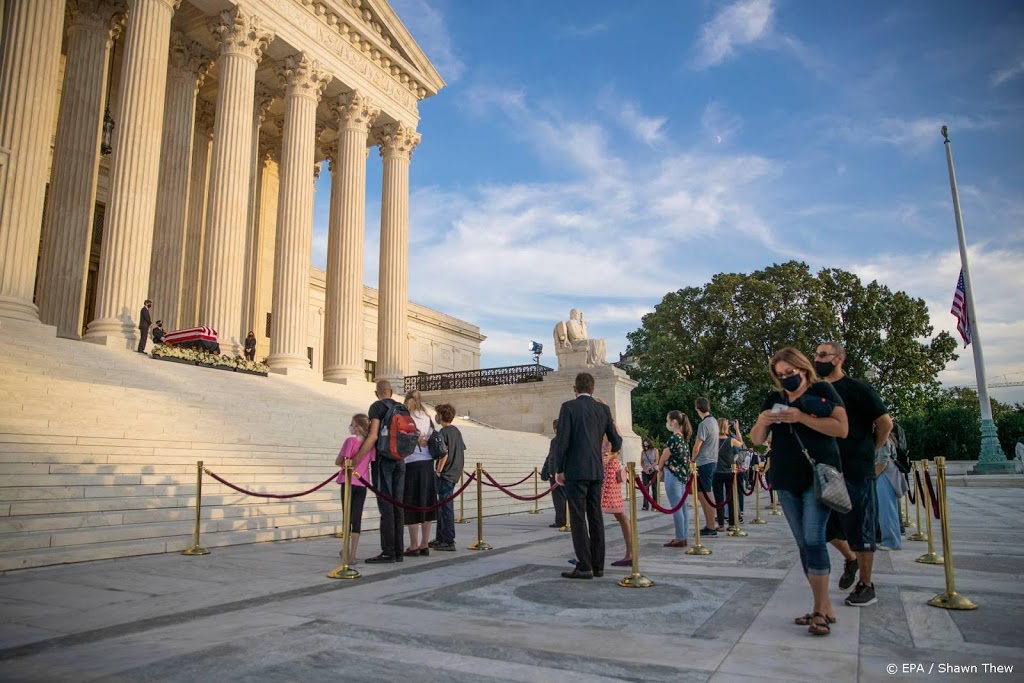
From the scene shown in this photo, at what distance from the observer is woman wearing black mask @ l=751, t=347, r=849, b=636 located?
4.39 m

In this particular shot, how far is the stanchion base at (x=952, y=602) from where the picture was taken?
4871mm

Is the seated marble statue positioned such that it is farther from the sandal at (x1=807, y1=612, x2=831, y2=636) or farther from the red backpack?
the sandal at (x1=807, y1=612, x2=831, y2=636)

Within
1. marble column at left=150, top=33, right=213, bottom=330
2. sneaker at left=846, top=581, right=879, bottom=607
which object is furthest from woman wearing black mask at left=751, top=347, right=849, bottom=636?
marble column at left=150, top=33, right=213, bottom=330

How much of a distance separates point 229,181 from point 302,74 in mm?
5984

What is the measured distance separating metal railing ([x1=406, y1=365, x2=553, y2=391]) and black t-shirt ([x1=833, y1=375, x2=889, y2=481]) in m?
23.3

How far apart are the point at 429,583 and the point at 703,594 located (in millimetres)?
2452

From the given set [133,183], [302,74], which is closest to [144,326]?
[133,183]

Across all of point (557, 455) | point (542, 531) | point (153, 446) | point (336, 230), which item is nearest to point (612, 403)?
point (336, 230)

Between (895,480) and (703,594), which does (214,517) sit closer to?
(703,594)

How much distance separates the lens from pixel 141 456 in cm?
1041

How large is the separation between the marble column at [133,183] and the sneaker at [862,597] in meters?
18.6

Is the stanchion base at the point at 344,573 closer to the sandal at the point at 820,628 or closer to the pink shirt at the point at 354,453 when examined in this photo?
the pink shirt at the point at 354,453

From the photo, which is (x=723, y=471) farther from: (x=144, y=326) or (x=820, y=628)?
(x=144, y=326)

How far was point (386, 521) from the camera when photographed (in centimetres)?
764
